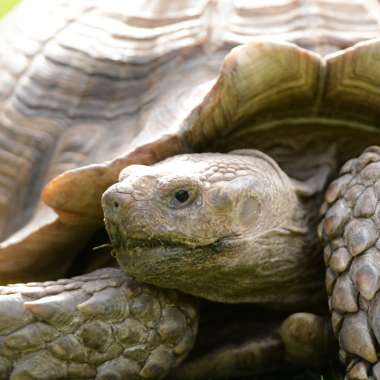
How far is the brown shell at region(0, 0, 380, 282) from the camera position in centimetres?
260

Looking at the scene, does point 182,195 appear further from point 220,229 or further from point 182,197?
point 220,229

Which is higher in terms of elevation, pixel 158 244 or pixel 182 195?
pixel 182 195

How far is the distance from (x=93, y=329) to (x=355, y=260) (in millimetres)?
733

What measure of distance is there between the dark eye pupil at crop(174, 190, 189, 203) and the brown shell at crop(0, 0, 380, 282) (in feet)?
0.92

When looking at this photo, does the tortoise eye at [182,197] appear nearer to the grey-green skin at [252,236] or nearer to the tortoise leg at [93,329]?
the grey-green skin at [252,236]

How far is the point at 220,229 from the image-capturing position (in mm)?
2369

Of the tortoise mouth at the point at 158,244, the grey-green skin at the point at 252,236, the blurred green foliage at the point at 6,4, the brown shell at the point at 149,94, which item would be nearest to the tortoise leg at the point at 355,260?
the grey-green skin at the point at 252,236

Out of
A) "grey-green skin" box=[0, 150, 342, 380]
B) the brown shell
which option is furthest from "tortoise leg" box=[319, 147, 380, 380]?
the brown shell

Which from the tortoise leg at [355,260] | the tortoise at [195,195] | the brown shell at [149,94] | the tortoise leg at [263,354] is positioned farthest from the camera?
the brown shell at [149,94]

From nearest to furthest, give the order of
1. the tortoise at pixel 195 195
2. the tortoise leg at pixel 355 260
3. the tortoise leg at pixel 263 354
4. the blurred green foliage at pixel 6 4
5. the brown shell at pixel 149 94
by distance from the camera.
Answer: the tortoise leg at pixel 355 260 < the tortoise at pixel 195 195 < the tortoise leg at pixel 263 354 < the brown shell at pixel 149 94 < the blurred green foliage at pixel 6 4

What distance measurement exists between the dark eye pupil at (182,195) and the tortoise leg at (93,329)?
1.06ft

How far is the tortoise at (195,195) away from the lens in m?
2.36

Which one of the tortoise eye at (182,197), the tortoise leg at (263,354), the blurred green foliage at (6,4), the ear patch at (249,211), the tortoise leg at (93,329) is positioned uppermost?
the tortoise eye at (182,197)

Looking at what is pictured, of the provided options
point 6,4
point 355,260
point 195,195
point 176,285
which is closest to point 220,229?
point 195,195
